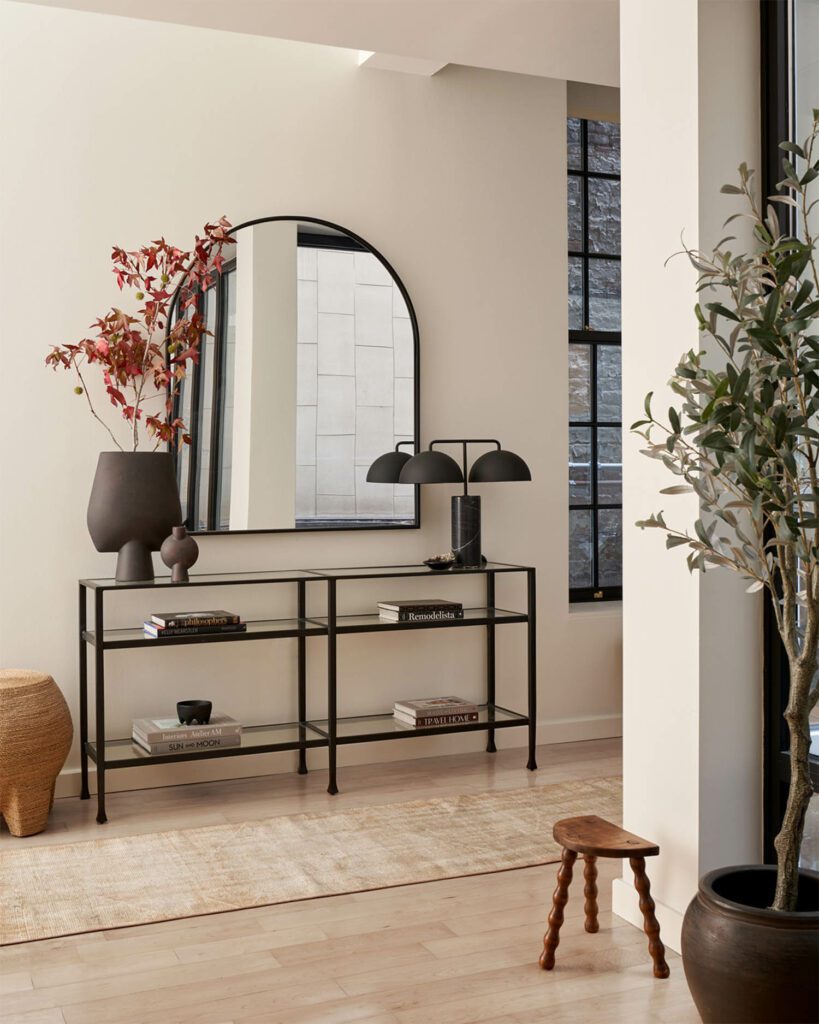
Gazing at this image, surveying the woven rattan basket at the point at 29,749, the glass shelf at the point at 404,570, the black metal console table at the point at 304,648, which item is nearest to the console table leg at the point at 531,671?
the black metal console table at the point at 304,648

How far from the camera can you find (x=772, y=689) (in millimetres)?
2969

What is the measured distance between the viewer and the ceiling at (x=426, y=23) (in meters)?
3.88

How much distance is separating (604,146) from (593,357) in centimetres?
110

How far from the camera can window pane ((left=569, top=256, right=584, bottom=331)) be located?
229 inches

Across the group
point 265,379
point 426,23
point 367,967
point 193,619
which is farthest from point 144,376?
point 367,967

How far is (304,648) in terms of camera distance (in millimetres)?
4879

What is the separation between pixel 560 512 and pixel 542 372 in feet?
2.23

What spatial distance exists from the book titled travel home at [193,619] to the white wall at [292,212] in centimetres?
33

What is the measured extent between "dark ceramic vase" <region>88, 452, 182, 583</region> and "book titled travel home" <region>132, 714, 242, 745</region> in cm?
57

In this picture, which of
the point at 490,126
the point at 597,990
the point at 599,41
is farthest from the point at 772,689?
the point at 490,126

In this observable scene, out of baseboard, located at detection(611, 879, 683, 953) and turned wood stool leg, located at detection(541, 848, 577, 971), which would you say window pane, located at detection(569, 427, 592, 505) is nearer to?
baseboard, located at detection(611, 879, 683, 953)

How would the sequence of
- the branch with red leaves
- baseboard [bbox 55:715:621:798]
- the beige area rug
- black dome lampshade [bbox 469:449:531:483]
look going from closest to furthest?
the beige area rug, the branch with red leaves, baseboard [bbox 55:715:621:798], black dome lampshade [bbox 469:449:531:483]

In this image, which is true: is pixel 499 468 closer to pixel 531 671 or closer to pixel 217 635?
pixel 531 671

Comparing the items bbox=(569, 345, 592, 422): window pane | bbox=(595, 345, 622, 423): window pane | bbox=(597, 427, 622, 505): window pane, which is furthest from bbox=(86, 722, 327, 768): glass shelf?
bbox=(595, 345, 622, 423): window pane
